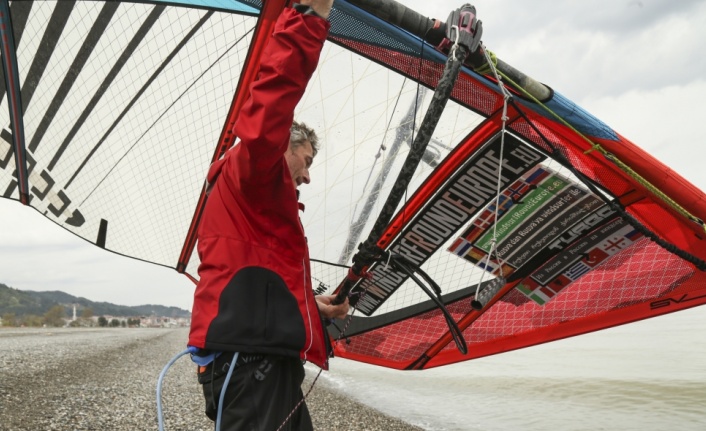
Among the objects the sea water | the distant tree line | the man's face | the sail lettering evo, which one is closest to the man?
the man's face

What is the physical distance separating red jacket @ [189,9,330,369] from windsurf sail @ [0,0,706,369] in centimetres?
85

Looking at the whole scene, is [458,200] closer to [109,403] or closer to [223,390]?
[223,390]

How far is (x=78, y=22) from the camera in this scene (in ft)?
8.44

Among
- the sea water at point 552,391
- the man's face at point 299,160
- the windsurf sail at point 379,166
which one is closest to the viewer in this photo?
the man's face at point 299,160

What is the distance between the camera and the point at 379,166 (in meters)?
3.35

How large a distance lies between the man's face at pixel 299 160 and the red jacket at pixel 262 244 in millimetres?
311

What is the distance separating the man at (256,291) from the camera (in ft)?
4.98

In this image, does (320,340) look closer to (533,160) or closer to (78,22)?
(533,160)

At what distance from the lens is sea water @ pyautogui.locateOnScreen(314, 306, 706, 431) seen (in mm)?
8656

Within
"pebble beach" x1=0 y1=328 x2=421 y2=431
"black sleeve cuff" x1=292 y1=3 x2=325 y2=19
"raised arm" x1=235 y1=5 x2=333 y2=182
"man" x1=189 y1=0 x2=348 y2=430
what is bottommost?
"pebble beach" x1=0 y1=328 x2=421 y2=431

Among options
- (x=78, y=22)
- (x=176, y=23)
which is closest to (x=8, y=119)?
(x=78, y=22)

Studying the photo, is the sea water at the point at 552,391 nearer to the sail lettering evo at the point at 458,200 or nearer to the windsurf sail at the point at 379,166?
the windsurf sail at the point at 379,166

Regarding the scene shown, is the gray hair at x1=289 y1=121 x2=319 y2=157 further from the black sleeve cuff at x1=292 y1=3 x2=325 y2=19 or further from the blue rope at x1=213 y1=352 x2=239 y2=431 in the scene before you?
the blue rope at x1=213 y1=352 x2=239 y2=431

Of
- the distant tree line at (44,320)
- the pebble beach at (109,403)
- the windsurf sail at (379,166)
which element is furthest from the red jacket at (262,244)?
the distant tree line at (44,320)
